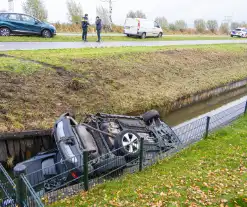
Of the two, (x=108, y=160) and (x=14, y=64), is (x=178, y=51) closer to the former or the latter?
(x=14, y=64)

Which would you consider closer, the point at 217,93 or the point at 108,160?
the point at 108,160

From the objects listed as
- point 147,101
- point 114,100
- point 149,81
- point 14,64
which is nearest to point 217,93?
point 149,81

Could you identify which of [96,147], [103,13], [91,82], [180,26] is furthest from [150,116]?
[180,26]

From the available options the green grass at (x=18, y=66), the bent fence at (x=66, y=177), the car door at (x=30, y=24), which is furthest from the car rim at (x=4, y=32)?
the bent fence at (x=66, y=177)

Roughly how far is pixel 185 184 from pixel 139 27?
77.1 ft

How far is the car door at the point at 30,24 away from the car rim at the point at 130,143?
52.2 feet

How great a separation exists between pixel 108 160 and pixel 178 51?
17.7 metres

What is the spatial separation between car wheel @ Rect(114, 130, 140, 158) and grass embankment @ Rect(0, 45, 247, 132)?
11.4 feet

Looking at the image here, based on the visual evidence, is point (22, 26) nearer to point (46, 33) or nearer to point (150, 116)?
point (46, 33)

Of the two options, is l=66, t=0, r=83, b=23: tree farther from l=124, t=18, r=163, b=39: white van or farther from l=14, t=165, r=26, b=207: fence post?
l=14, t=165, r=26, b=207: fence post

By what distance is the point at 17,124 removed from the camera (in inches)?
354

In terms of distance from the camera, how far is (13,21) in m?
19.4

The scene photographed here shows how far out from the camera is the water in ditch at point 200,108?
13679 mm

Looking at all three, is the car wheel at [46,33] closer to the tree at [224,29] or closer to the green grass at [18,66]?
the green grass at [18,66]
